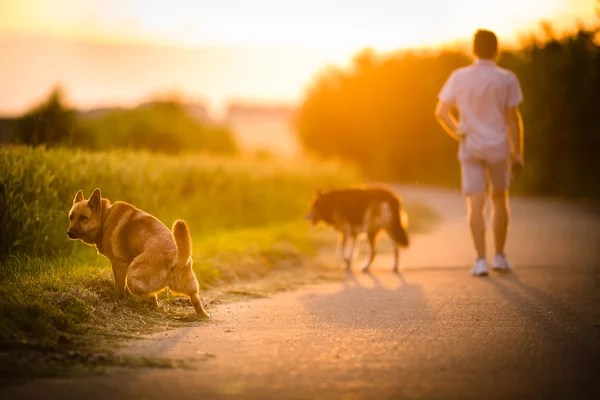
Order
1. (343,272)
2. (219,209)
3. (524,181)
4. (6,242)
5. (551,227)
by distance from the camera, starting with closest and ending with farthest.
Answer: (6,242) < (343,272) < (219,209) < (551,227) < (524,181)

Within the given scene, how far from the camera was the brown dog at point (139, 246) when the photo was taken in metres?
6.92

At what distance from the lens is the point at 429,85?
50625 mm

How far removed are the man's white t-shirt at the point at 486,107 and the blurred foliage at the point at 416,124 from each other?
23.5m

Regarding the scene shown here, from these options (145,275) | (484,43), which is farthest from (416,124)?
(145,275)

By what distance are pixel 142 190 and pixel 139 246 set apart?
5.98 meters

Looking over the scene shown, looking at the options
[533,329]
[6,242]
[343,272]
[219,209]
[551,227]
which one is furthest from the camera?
[551,227]

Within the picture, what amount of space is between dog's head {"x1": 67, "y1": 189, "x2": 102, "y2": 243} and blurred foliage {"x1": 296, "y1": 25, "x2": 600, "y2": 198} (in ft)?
91.3

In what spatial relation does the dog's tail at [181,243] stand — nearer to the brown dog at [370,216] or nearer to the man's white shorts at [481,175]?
the man's white shorts at [481,175]

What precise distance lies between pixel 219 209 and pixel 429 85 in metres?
35.6

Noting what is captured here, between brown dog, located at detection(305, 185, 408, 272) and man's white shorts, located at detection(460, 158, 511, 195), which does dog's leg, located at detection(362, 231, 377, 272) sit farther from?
man's white shorts, located at detection(460, 158, 511, 195)

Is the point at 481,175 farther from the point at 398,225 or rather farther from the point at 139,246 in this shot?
the point at 139,246

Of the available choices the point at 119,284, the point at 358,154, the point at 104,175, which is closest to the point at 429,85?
the point at 358,154

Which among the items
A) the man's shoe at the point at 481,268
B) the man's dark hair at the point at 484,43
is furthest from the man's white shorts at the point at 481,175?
the man's dark hair at the point at 484,43

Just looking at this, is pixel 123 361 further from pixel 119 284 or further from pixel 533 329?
pixel 533 329
